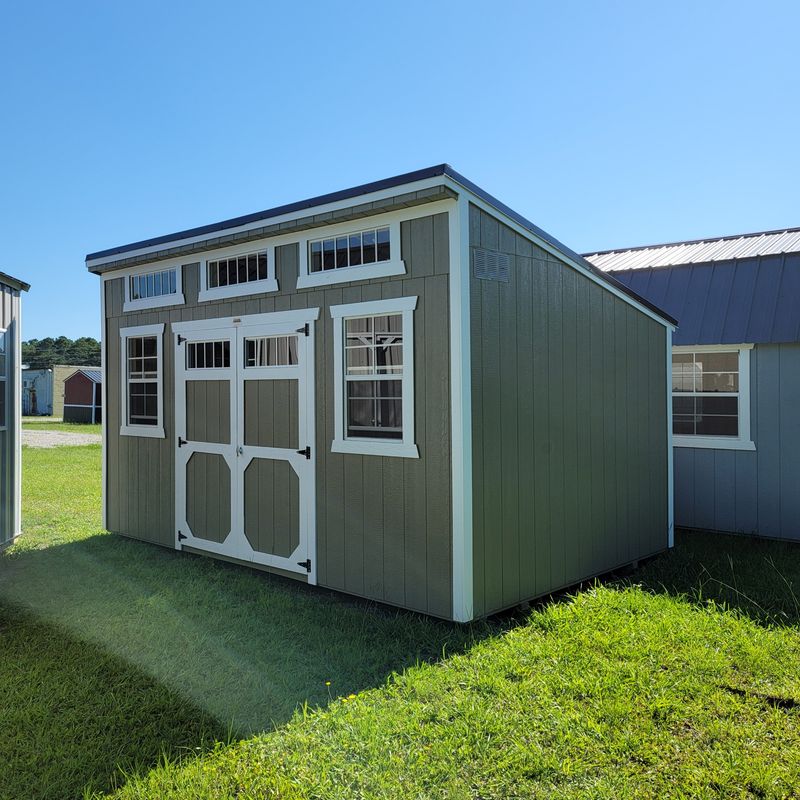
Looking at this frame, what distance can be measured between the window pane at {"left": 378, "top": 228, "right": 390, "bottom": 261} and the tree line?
59889 mm

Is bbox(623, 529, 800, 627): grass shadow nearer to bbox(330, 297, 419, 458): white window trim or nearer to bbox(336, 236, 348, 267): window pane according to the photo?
bbox(330, 297, 419, 458): white window trim

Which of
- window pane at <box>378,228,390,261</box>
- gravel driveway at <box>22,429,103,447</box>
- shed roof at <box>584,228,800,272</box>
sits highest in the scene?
shed roof at <box>584,228,800,272</box>

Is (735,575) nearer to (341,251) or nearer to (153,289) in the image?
(341,251)

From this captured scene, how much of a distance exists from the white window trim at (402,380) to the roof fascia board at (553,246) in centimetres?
79

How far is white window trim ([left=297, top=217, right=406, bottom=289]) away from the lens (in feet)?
15.5

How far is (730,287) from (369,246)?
493 cm

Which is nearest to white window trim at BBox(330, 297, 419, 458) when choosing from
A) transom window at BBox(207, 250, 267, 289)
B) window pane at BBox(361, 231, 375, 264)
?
window pane at BBox(361, 231, 375, 264)

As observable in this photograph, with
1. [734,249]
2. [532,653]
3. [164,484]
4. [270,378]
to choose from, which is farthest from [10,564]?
[734,249]

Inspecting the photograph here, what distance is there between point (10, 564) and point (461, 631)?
14.2ft

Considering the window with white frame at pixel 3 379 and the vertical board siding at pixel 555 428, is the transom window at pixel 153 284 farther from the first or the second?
the vertical board siding at pixel 555 428

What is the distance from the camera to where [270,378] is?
566 cm

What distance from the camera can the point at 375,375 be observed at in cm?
489

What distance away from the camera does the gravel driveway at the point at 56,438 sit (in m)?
18.9

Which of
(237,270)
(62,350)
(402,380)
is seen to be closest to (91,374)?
(237,270)
